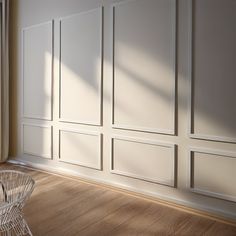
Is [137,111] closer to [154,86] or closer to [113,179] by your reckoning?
[154,86]

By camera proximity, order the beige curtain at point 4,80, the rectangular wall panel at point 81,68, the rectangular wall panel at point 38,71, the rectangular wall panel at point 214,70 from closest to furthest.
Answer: the rectangular wall panel at point 214,70 < the rectangular wall panel at point 81,68 < the rectangular wall panel at point 38,71 < the beige curtain at point 4,80

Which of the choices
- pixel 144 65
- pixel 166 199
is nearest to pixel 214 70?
pixel 144 65

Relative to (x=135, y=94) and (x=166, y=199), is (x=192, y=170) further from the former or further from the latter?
(x=135, y=94)

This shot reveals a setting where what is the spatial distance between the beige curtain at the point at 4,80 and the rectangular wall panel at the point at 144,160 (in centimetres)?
214

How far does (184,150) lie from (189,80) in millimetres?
711

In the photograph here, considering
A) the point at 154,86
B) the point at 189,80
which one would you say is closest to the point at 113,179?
the point at 154,86

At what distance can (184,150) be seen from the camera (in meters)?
2.80

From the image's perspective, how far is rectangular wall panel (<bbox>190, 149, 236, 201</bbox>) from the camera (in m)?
2.53

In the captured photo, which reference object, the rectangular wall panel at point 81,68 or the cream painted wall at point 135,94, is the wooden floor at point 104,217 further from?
the rectangular wall panel at point 81,68

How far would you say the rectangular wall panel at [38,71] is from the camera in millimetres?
4047

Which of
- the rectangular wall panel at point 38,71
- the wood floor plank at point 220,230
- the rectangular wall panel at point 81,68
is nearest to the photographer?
the wood floor plank at point 220,230

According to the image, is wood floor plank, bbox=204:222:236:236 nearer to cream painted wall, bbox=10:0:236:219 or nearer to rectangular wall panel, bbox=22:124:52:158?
cream painted wall, bbox=10:0:236:219

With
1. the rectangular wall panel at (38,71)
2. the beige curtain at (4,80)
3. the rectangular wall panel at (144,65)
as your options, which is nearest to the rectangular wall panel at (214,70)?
the rectangular wall panel at (144,65)

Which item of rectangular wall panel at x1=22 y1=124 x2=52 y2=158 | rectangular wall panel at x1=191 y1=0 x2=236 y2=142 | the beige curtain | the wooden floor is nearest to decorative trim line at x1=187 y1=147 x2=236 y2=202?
rectangular wall panel at x1=191 y1=0 x2=236 y2=142
